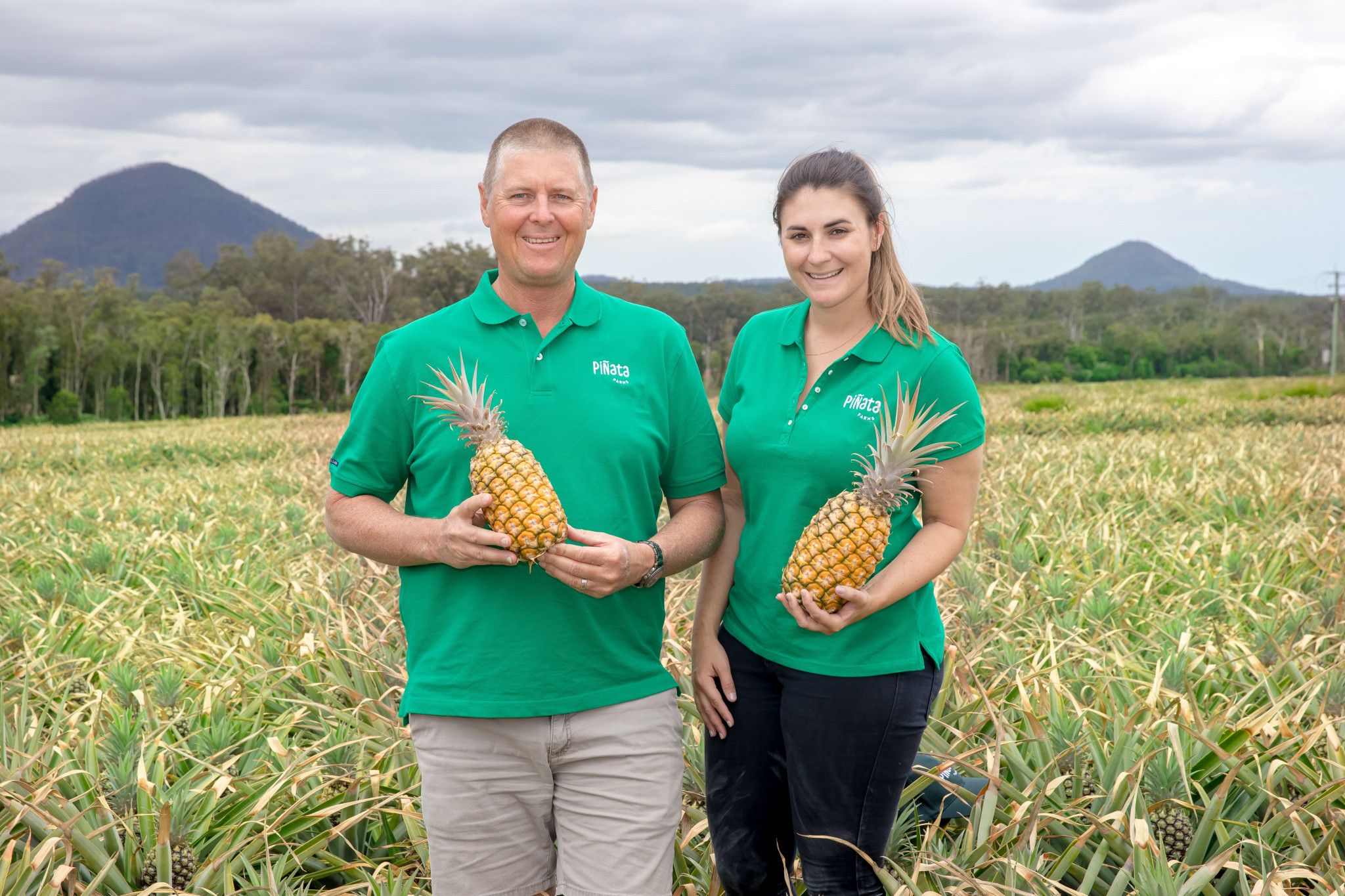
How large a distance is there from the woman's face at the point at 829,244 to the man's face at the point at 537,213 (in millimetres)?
572

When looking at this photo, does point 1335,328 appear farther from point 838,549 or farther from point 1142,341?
point 838,549

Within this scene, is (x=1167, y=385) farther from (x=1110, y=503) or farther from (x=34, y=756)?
(x=34, y=756)

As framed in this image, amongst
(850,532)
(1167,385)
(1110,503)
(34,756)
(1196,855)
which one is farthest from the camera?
(1167,385)

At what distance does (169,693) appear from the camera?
13.4 feet

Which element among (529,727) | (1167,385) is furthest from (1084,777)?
(1167,385)

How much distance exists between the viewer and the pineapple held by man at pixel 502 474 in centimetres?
201

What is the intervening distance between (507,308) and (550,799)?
4.13 ft

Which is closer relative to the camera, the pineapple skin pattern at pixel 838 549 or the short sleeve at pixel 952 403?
the pineapple skin pattern at pixel 838 549

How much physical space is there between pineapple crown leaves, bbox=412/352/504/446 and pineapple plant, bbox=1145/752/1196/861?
7.78ft

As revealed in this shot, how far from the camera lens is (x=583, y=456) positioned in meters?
2.25

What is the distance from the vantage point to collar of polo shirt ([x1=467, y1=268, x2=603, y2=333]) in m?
2.29

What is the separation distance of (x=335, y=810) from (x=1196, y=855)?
9.22 feet

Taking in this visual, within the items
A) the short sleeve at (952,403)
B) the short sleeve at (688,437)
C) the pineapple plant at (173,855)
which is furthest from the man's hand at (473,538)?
the pineapple plant at (173,855)

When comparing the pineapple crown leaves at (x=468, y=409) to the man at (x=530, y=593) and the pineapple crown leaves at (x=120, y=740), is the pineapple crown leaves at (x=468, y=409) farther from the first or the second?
the pineapple crown leaves at (x=120, y=740)
